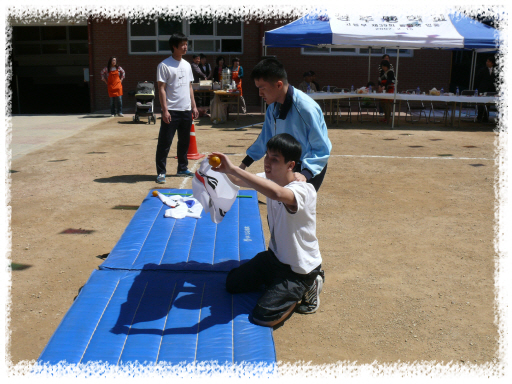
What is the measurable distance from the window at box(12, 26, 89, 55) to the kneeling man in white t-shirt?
100ft

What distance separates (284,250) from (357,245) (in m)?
1.83

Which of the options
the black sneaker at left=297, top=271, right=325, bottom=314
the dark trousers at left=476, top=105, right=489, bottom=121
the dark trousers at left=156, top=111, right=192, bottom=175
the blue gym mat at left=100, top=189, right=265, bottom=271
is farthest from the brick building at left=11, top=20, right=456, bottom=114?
the black sneaker at left=297, top=271, right=325, bottom=314

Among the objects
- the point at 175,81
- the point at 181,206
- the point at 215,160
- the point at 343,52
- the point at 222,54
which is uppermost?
the point at 343,52

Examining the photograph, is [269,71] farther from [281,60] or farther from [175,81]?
[281,60]

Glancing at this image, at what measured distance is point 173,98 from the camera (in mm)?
7074

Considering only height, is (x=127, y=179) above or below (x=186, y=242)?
below

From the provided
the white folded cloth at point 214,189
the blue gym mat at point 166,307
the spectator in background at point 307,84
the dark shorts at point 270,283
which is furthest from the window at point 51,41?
the dark shorts at point 270,283

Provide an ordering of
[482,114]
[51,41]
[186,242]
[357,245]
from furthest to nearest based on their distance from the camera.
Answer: [51,41] < [482,114] < [357,245] < [186,242]

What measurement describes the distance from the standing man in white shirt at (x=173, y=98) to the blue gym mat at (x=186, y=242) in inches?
66.4

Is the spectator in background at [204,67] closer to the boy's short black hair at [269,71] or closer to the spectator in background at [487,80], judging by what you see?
the spectator in background at [487,80]

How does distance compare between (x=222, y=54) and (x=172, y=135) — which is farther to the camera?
(x=222, y=54)

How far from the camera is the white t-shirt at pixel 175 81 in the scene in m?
6.95

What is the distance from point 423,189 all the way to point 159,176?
383cm

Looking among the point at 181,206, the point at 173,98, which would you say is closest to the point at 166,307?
the point at 181,206
